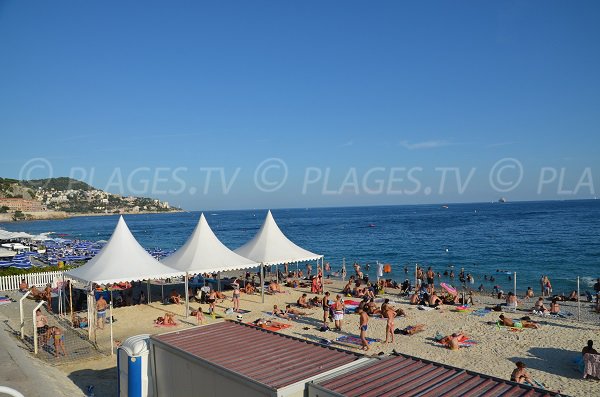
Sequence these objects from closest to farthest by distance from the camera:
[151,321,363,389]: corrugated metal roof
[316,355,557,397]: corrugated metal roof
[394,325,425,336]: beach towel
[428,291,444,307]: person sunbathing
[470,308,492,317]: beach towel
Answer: [316,355,557,397]: corrugated metal roof, [151,321,363,389]: corrugated metal roof, [394,325,425,336]: beach towel, [470,308,492,317]: beach towel, [428,291,444,307]: person sunbathing

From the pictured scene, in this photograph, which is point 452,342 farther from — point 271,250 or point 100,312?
point 100,312

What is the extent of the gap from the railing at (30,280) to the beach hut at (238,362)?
18062 mm

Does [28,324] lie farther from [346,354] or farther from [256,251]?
[346,354]

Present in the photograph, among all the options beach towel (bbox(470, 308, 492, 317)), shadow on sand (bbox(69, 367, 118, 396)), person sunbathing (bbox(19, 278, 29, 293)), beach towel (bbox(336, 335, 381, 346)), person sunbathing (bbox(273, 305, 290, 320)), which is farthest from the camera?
person sunbathing (bbox(19, 278, 29, 293))

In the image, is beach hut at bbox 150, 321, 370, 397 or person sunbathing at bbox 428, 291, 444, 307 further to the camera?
person sunbathing at bbox 428, 291, 444, 307

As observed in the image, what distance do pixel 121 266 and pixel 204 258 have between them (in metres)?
3.25

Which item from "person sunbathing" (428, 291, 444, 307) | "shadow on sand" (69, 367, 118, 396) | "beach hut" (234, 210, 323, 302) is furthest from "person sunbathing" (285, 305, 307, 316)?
"shadow on sand" (69, 367, 118, 396)

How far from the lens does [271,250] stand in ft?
66.7

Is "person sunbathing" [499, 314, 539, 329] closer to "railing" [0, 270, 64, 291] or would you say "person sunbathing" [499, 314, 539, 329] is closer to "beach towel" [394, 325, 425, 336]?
"beach towel" [394, 325, 425, 336]

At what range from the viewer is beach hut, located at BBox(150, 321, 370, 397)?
543cm

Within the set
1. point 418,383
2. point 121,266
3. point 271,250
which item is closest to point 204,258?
point 121,266

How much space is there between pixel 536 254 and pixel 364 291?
28588mm

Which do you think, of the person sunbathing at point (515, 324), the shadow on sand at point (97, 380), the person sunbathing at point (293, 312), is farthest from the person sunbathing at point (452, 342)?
the shadow on sand at point (97, 380)

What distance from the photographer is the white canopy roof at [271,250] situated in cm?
1984
